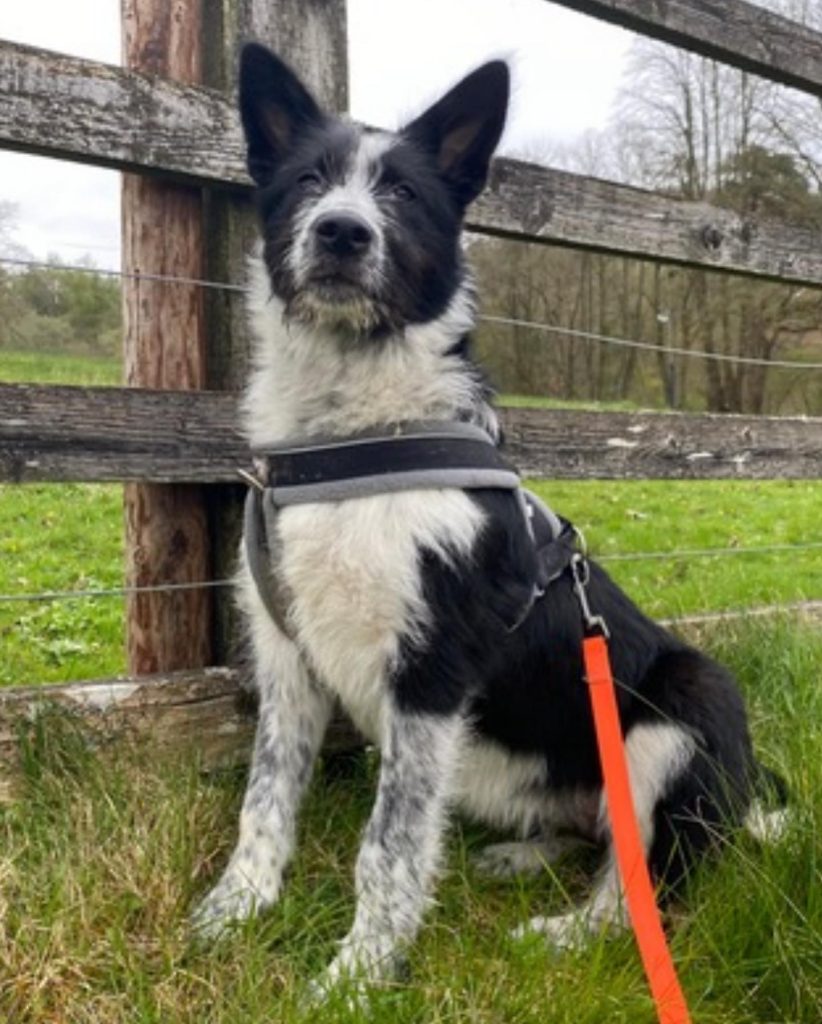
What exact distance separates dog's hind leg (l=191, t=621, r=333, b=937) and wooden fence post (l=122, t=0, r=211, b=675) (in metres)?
0.40

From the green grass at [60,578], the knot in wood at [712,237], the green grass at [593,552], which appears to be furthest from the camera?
the green grass at [593,552]

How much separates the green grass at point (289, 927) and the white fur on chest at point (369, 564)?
541 millimetres

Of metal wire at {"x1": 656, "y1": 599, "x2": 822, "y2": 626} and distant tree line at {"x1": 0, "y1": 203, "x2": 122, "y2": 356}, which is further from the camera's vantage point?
distant tree line at {"x1": 0, "y1": 203, "x2": 122, "y2": 356}

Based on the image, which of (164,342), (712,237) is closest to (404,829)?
(164,342)

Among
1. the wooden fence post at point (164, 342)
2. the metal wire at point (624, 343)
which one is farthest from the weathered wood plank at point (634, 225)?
the wooden fence post at point (164, 342)

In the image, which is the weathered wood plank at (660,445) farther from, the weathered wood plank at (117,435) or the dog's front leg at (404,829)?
the dog's front leg at (404,829)

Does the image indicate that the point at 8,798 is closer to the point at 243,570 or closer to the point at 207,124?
the point at 243,570

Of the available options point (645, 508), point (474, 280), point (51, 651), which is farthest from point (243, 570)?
point (645, 508)

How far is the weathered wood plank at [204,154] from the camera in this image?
2.48 meters

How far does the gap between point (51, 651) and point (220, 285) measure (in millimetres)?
2263

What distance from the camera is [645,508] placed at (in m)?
10.5

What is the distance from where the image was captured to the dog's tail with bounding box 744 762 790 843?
2.28 m

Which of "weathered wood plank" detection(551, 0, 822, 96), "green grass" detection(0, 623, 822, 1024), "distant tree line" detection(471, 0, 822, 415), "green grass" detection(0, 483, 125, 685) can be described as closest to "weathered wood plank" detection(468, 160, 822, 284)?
A: "weathered wood plank" detection(551, 0, 822, 96)

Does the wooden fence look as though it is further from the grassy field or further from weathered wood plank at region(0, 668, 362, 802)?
the grassy field
